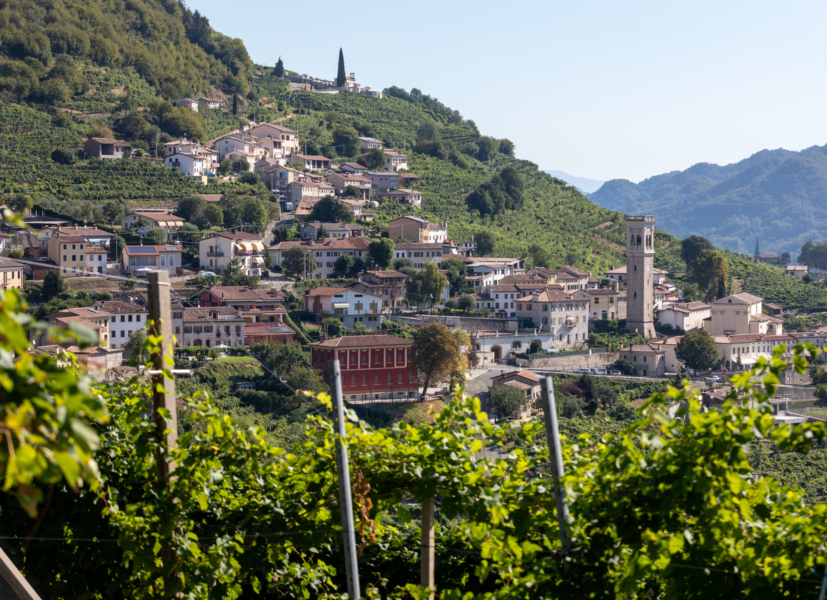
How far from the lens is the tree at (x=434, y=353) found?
30594 mm

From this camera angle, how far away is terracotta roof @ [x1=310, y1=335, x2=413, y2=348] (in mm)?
30652

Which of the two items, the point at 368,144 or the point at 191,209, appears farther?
the point at 368,144

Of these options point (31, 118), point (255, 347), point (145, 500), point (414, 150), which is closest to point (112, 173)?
point (31, 118)

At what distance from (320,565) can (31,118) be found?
53672 millimetres

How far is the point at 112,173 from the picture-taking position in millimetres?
46406

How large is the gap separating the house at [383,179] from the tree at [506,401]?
29850 millimetres

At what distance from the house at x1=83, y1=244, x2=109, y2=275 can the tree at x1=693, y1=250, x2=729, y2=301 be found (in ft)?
106

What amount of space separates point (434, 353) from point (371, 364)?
7.63 ft

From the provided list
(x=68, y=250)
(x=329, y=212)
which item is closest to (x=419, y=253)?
(x=329, y=212)

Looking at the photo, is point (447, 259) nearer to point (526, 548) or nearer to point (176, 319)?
point (176, 319)

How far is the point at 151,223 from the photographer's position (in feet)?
133

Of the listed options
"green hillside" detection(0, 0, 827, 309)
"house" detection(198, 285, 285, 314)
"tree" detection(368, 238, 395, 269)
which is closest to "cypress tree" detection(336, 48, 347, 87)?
"green hillside" detection(0, 0, 827, 309)

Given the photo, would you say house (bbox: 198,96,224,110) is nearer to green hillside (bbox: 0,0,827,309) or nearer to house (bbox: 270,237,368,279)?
green hillside (bbox: 0,0,827,309)

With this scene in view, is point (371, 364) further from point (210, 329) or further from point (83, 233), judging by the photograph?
point (83, 233)
